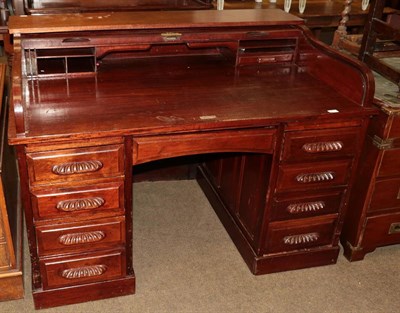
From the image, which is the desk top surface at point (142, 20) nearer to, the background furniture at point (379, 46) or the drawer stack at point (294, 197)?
the background furniture at point (379, 46)

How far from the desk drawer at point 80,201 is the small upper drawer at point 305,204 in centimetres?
66

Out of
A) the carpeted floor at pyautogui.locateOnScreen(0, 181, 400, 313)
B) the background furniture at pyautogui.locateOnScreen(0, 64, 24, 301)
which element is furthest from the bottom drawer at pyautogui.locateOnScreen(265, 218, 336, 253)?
the background furniture at pyautogui.locateOnScreen(0, 64, 24, 301)

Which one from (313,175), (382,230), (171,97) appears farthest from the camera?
(382,230)

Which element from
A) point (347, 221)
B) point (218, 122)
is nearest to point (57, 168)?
point (218, 122)

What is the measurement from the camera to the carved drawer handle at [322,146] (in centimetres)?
197

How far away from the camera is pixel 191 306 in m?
2.05

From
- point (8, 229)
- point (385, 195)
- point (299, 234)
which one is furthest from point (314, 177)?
point (8, 229)

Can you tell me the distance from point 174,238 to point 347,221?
83cm

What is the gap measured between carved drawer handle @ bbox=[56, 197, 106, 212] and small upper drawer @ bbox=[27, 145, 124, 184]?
9 cm

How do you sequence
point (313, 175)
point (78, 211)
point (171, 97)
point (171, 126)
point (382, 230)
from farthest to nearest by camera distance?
1. point (382, 230)
2. point (313, 175)
3. point (171, 97)
4. point (78, 211)
5. point (171, 126)

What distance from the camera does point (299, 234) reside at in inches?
86.6

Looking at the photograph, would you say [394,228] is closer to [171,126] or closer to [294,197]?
[294,197]

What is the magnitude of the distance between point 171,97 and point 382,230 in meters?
1.19

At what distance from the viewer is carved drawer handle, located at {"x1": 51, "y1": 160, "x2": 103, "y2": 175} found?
5.57 ft
